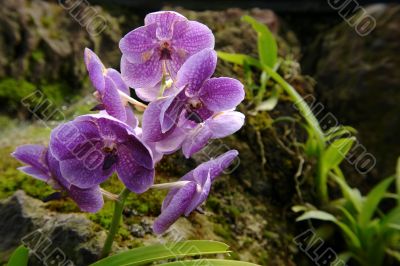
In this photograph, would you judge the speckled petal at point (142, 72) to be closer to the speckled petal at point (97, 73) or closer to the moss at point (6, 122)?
the speckled petal at point (97, 73)

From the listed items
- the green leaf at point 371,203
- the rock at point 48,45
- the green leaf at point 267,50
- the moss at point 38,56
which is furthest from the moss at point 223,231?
the moss at point 38,56

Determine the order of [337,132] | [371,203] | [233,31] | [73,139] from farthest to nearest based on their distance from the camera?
1. [233,31]
2. [337,132]
3. [371,203]
4. [73,139]

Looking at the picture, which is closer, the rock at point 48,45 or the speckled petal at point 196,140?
the speckled petal at point 196,140

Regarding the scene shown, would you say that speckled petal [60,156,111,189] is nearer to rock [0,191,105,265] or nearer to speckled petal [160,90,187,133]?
speckled petal [160,90,187,133]

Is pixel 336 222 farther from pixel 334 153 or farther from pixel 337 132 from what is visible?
pixel 337 132

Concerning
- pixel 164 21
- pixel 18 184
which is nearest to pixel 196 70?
pixel 164 21

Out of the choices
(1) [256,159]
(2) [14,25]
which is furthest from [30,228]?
(2) [14,25]
